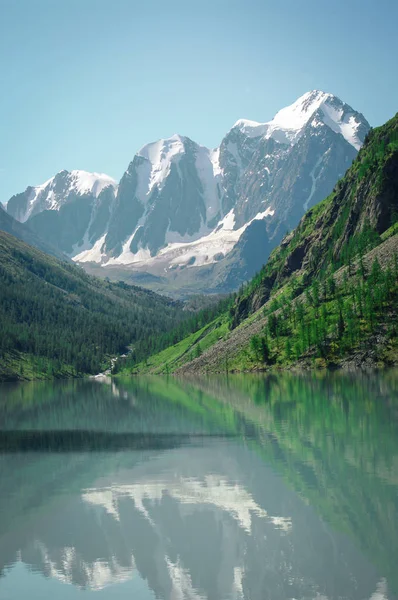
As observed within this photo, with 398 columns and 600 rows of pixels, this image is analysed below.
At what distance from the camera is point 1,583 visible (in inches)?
1089

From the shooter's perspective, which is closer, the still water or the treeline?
the still water

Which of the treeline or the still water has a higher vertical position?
the treeline

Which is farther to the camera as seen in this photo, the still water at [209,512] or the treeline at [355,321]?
the treeline at [355,321]

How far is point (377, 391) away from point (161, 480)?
5639cm

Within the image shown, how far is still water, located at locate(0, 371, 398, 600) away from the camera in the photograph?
2669 cm

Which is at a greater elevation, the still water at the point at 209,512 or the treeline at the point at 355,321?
the treeline at the point at 355,321

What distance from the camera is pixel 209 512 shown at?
36562 mm

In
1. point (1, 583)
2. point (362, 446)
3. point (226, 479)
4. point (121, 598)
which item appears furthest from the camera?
point (362, 446)

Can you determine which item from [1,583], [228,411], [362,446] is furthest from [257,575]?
[228,411]

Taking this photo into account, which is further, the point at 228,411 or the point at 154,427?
the point at 228,411

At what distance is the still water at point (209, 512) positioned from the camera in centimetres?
2669

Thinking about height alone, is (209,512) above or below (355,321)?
below

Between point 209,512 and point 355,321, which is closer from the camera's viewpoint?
point 209,512

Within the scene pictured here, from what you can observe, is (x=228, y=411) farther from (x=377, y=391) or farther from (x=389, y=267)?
(x=389, y=267)
